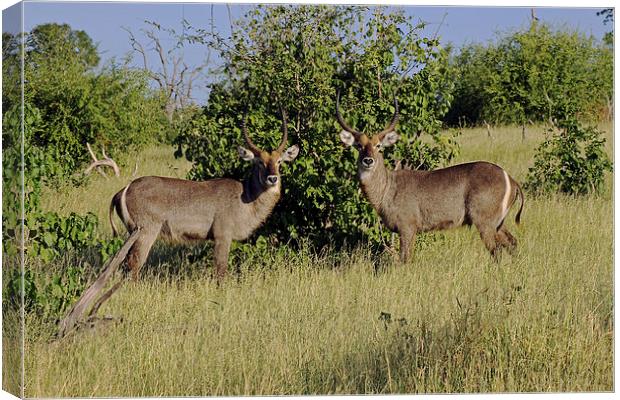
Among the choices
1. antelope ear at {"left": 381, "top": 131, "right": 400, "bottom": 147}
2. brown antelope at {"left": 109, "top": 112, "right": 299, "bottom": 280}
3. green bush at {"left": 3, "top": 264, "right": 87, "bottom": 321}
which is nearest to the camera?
green bush at {"left": 3, "top": 264, "right": 87, "bottom": 321}

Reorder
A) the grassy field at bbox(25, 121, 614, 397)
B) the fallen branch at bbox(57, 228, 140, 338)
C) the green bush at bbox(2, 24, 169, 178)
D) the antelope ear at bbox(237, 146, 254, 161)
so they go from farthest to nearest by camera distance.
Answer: the green bush at bbox(2, 24, 169, 178)
the antelope ear at bbox(237, 146, 254, 161)
the fallen branch at bbox(57, 228, 140, 338)
the grassy field at bbox(25, 121, 614, 397)

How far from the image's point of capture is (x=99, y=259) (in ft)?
31.3

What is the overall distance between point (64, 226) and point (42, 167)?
46cm

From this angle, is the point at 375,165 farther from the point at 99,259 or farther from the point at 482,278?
the point at 99,259

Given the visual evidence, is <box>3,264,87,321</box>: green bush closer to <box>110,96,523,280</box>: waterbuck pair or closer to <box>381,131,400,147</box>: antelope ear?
<box>110,96,523,280</box>: waterbuck pair

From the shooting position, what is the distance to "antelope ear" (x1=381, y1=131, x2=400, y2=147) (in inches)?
351

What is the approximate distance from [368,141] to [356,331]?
234cm

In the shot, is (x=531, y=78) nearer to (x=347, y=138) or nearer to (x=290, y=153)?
(x=347, y=138)

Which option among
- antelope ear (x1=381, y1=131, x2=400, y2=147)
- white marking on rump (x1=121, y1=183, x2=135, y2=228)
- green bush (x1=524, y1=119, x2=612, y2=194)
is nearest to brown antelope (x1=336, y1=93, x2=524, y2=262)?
antelope ear (x1=381, y1=131, x2=400, y2=147)

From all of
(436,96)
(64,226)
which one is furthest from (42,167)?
(436,96)

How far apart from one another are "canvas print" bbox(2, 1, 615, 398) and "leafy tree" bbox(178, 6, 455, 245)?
2 centimetres

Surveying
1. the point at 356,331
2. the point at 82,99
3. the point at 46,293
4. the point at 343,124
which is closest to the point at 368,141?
the point at 343,124

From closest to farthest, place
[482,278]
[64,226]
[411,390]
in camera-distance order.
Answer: [411,390]
[64,226]
[482,278]

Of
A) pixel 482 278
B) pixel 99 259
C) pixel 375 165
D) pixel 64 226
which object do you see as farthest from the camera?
pixel 99 259
